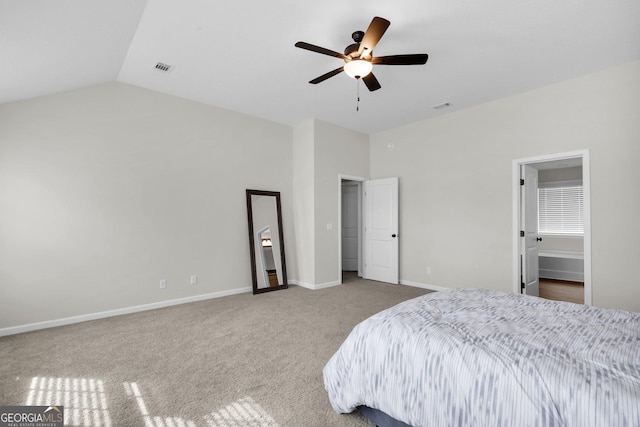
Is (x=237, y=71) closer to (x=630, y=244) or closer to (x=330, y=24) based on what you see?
(x=330, y=24)

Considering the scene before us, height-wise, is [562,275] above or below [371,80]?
below

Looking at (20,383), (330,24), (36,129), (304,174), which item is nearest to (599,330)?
(330,24)

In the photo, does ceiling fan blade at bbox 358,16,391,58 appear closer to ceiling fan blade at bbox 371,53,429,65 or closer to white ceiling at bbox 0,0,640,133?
ceiling fan blade at bbox 371,53,429,65

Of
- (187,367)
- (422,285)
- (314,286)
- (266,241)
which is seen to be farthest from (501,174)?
(187,367)

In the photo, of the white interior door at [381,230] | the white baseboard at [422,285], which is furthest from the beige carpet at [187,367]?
the white interior door at [381,230]

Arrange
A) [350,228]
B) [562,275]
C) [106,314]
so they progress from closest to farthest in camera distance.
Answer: [106,314] < [562,275] < [350,228]

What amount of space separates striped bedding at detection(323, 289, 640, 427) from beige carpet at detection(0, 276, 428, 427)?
44 centimetres

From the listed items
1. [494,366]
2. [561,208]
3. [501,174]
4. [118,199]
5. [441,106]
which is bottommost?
[494,366]

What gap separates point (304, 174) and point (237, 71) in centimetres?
218

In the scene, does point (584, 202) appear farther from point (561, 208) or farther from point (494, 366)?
point (494, 366)

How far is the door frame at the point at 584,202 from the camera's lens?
145 inches

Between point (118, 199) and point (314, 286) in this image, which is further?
point (314, 286)

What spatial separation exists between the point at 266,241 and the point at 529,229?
157 inches

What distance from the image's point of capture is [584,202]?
12.4 ft
